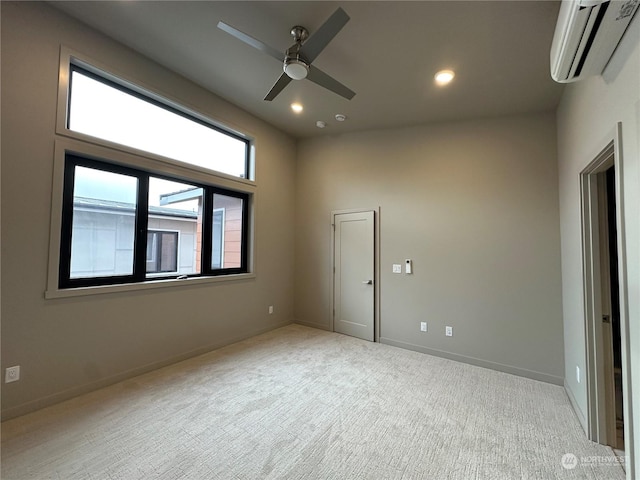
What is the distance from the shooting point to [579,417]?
2.26 m

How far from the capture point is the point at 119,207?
2.90 meters

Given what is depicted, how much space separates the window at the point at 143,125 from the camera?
103 inches

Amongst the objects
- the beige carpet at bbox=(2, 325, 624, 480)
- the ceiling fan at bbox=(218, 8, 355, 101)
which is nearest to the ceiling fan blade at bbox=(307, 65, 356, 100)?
the ceiling fan at bbox=(218, 8, 355, 101)

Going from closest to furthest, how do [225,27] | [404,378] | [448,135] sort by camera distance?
[225,27] → [404,378] → [448,135]

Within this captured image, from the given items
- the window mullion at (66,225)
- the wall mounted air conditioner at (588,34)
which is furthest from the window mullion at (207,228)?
the wall mounted air conditioner at (588,34)

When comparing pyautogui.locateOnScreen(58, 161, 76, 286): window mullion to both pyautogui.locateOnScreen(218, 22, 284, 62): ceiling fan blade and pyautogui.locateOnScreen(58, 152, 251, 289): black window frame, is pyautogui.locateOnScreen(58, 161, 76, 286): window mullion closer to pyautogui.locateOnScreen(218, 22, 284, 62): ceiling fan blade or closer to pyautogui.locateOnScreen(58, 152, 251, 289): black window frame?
pyautogui.locateOnScreen(58, 152, 251, 289): black window frame

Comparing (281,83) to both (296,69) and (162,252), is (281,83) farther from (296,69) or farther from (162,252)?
(162,252)

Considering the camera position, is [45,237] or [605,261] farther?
[45,237]

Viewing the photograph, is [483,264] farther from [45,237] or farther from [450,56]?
[45,237]

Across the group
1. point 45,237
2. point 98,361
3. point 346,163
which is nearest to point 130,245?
point 45,237

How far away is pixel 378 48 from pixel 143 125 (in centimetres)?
258

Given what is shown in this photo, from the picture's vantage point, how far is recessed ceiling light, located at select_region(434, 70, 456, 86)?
2739 millimetres

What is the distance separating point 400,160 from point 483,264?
1.79 meters

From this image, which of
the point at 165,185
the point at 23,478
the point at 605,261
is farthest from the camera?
the point at 165,185
